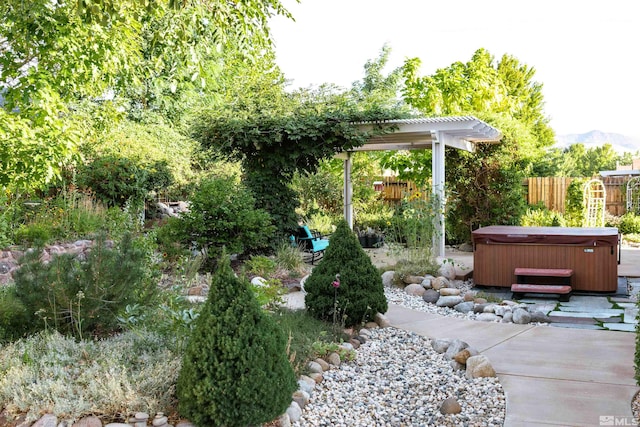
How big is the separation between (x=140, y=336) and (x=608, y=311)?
4.90 metres

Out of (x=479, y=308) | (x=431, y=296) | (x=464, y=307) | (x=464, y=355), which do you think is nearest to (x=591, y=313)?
(x=479, y=308)

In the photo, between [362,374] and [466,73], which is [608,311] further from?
[466,73]

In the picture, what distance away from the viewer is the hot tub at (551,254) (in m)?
7.37

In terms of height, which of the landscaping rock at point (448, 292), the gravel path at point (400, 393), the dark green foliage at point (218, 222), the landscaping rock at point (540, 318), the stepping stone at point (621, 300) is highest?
the dark green foliage at point (218, 222)

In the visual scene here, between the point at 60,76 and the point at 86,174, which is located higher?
the point at 60,76

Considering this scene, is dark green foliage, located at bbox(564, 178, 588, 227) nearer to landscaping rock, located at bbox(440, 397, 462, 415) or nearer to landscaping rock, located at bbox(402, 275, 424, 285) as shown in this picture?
landscaping rock, located at bbox(402, 275, 424, 285)

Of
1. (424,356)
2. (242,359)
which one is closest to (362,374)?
(424,356)

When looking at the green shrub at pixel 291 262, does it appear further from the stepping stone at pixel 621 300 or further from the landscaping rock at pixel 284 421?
the landscaping rock at pixel 284 421

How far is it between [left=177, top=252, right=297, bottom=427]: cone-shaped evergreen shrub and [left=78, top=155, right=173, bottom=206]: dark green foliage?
8560mm

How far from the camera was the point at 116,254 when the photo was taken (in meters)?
4.15

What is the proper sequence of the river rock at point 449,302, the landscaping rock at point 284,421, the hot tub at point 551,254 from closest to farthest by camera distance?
1. the landscaping rock at point 284,421
2. the river rock at point 449,302
3. the hot tub at point 551,254

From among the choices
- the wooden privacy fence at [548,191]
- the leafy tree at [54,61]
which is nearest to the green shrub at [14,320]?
the leafy tree at [54,61]

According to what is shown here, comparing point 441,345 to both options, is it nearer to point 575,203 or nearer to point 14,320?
point 14,320

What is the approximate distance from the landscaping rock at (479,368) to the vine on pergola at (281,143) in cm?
572
